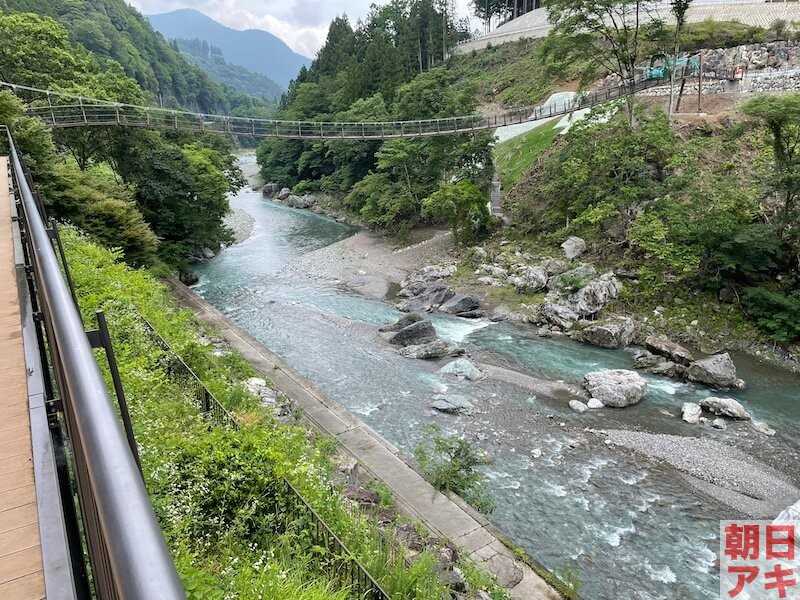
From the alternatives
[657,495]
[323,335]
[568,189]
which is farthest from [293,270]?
[657,495]

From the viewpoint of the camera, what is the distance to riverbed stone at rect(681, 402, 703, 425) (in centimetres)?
977

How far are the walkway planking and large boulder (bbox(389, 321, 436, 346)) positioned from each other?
140 inches

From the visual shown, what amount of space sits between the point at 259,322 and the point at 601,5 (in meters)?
15.0

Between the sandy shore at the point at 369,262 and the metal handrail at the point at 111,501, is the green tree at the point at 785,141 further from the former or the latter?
the metal handrail at the point at 111,501

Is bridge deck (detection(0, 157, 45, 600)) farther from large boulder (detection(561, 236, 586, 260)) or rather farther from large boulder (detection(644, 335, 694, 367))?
large boulder (detection(561, 236, 586, 260))

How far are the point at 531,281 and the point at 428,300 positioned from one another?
10.7 feet

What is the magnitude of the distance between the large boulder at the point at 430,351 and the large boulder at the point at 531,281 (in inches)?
165

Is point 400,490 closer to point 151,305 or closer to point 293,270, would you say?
point 151,305

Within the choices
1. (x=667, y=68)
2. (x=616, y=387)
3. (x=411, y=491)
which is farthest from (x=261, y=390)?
(x=667, y=68)

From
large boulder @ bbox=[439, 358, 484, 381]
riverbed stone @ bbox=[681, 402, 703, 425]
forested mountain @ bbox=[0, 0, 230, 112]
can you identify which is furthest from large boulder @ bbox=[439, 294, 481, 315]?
forested mountain @ bbox=[0, 0, 230, 112]

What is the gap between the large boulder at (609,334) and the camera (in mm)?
12945

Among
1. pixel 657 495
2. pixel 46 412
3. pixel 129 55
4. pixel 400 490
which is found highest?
pixel 129 55

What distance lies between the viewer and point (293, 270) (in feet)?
68.9

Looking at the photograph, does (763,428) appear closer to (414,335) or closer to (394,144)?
(414,335)
